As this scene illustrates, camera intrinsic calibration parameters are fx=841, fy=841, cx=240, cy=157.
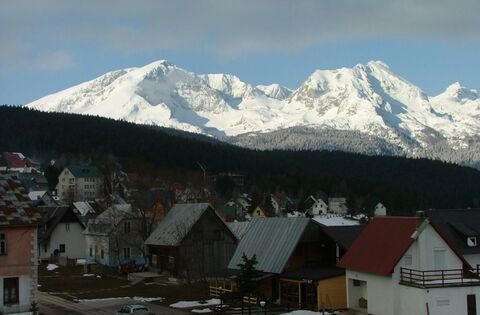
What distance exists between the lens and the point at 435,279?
41.4m

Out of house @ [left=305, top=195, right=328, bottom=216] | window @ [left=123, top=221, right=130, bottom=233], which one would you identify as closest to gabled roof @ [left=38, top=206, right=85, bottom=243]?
window @ [left=123, top=221, right=130, bottom=233]

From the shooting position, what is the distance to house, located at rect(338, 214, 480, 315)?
40875 mm

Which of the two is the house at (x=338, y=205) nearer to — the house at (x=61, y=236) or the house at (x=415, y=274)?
the house at (x=61, y=236)

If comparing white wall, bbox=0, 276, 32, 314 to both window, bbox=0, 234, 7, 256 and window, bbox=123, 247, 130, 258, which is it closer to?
window, bbox=0, 234, 7, 256

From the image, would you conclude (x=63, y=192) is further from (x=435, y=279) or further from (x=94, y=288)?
(x=435, y=279)

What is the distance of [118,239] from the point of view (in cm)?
7700

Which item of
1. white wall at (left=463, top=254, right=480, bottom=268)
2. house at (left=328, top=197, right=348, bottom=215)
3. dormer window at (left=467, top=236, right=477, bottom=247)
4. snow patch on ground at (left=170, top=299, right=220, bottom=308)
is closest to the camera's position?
white wall at (left=463, top=254, right=480, bottom=268)

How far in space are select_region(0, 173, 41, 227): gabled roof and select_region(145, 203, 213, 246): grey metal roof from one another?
25.2 meters

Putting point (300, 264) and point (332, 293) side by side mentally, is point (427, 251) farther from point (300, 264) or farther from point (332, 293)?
point (300, 264)

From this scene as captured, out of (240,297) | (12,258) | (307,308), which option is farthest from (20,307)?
(307,308)

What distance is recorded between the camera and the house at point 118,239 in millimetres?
76750

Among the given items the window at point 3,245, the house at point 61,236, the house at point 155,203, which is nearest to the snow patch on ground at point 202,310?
the window at point 3,245

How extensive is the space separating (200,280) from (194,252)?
410 centimetres

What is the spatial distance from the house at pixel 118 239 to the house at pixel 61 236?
696 cm
